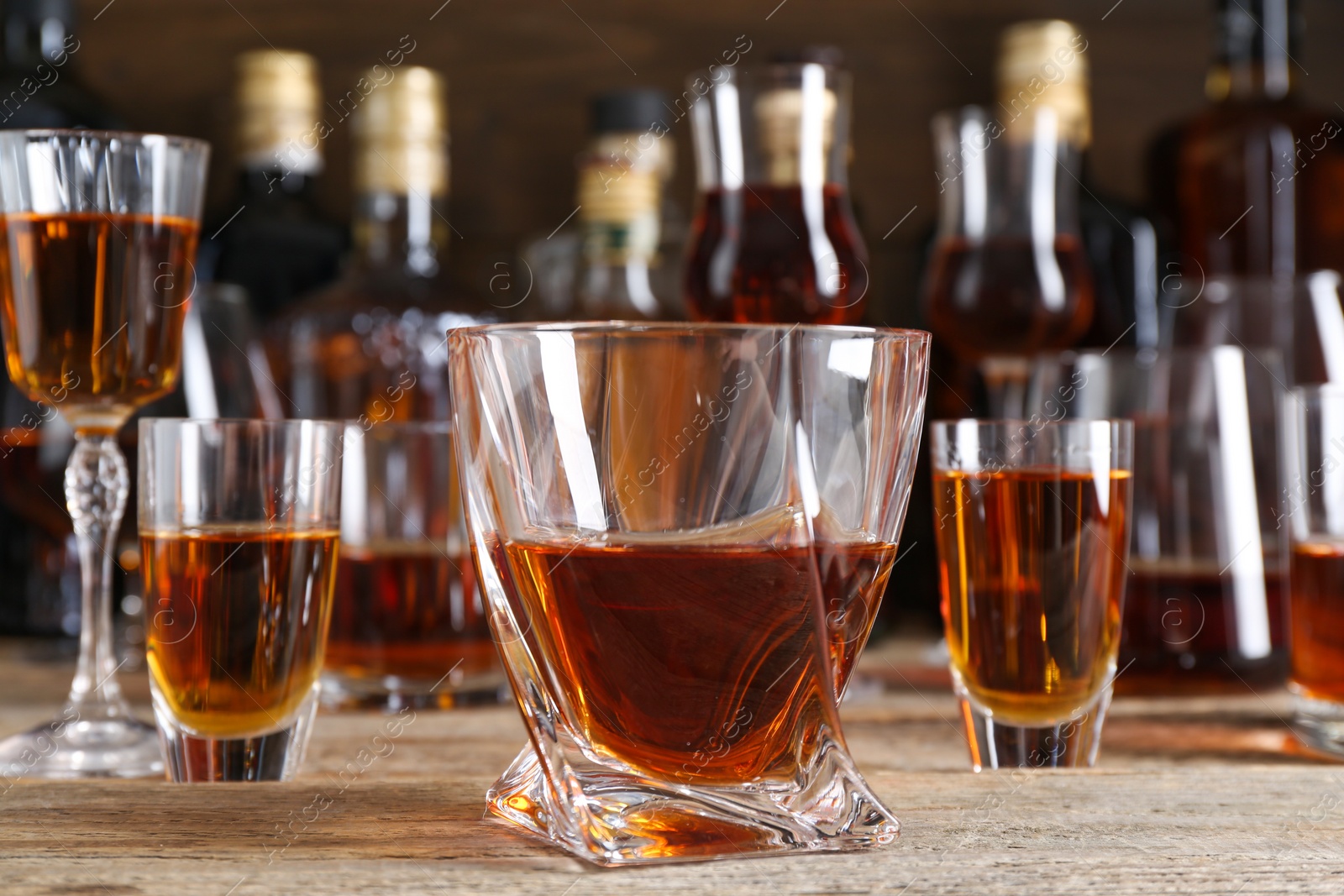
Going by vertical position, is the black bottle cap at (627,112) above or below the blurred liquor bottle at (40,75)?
below

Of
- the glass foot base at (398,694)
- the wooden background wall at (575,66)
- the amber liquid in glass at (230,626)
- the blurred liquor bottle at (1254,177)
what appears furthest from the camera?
the wooden background wall at (575,66)

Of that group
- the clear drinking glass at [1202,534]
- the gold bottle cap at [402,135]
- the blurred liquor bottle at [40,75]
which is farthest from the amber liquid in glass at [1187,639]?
the blurred liquor bottle at [40,75]

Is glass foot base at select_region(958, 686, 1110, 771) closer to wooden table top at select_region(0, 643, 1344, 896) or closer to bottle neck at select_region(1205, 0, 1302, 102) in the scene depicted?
wooden table top at select_region(0, 643, 1344, 896)

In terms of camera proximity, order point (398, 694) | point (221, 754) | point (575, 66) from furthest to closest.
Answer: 1. point (575, 66)
2. point (398, 694)
3. point (221, 754)

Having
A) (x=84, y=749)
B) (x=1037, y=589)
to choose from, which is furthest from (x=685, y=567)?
(x=84, y=749)

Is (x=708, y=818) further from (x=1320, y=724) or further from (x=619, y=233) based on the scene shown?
(x=619, y=233)

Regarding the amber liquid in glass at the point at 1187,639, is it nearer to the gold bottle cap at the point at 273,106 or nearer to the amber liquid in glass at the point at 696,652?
the amber liquid in glass at the point at 696,652

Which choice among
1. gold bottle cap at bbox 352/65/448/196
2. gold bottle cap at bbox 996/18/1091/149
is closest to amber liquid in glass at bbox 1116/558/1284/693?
gold bottle cap at bbox 996/18/1091/149
